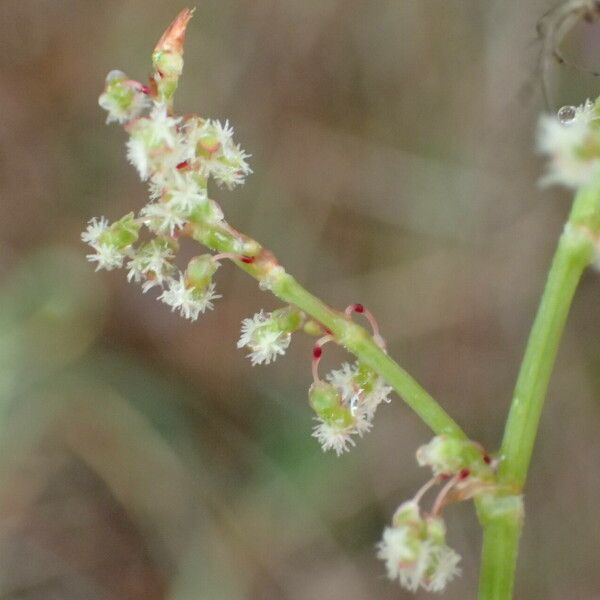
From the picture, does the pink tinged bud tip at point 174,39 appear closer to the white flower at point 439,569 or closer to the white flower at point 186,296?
the white flower at point 186,296

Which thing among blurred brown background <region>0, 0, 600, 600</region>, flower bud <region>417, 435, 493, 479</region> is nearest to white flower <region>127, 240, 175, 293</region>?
flower bud <region>417, 435, 493, 479</region>

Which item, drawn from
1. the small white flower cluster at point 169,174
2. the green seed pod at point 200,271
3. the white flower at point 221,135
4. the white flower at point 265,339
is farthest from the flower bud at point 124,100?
the white flower at point 265,339

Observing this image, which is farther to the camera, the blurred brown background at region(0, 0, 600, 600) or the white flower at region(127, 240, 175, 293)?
the blurred brown background at region(0, 0, 600, 600)

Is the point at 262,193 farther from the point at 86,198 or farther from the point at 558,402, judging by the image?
the point at 558,402

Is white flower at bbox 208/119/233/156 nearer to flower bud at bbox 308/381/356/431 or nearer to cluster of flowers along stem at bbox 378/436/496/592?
flower bud at bbox 308/381/356/431

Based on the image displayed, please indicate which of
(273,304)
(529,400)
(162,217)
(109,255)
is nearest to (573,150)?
(529,400)

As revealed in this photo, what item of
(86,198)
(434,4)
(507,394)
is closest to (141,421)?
(86,198)

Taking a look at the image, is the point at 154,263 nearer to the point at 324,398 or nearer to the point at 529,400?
the point at 324,398

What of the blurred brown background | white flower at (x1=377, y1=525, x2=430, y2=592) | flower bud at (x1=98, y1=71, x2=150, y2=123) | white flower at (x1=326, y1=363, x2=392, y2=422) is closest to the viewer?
white flower at (x1=377, y1=525, x2=430, y2=592)
